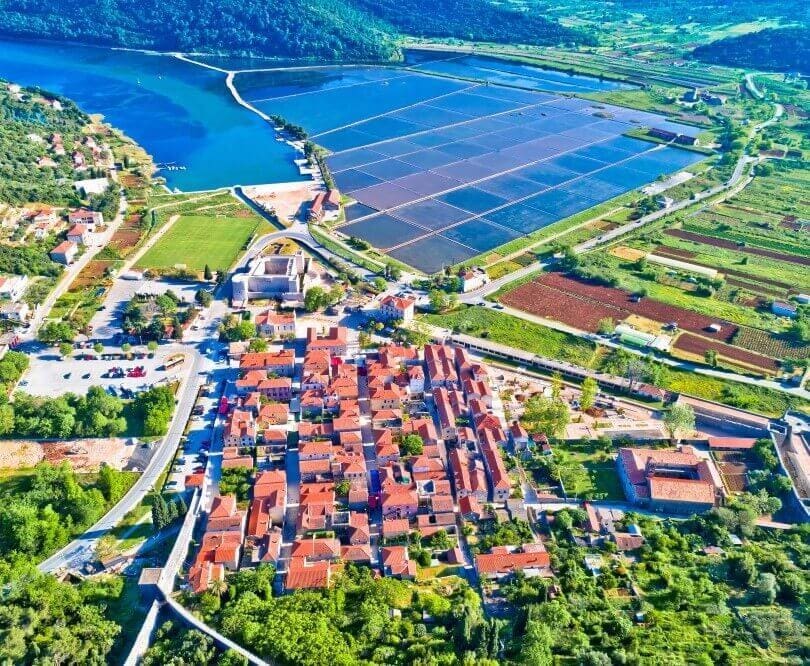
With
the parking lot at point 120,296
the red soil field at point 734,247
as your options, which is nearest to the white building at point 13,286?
the parking lot at point 120,296

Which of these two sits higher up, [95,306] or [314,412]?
[95,306]

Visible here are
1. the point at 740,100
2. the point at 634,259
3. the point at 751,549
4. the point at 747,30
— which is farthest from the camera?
the point at 747,30

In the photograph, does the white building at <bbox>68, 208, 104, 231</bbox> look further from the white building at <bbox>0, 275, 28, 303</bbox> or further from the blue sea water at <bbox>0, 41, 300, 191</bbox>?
the blue sea water at <bbox>0, 41, 300, 191</bbox>

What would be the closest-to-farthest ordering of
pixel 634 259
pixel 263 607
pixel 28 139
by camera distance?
1. pixel 263 607
2. pixel 634 259
3. pixel 28 139

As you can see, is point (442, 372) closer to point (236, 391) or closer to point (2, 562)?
point (236, 391)

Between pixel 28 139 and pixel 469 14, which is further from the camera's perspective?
pixel 469 14

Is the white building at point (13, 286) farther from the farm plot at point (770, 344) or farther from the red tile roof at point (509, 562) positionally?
the farm plot at point (770, 344)

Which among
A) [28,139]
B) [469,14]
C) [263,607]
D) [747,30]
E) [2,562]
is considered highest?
[469,14]

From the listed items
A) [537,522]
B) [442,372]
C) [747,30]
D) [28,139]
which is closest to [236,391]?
[442,372]
